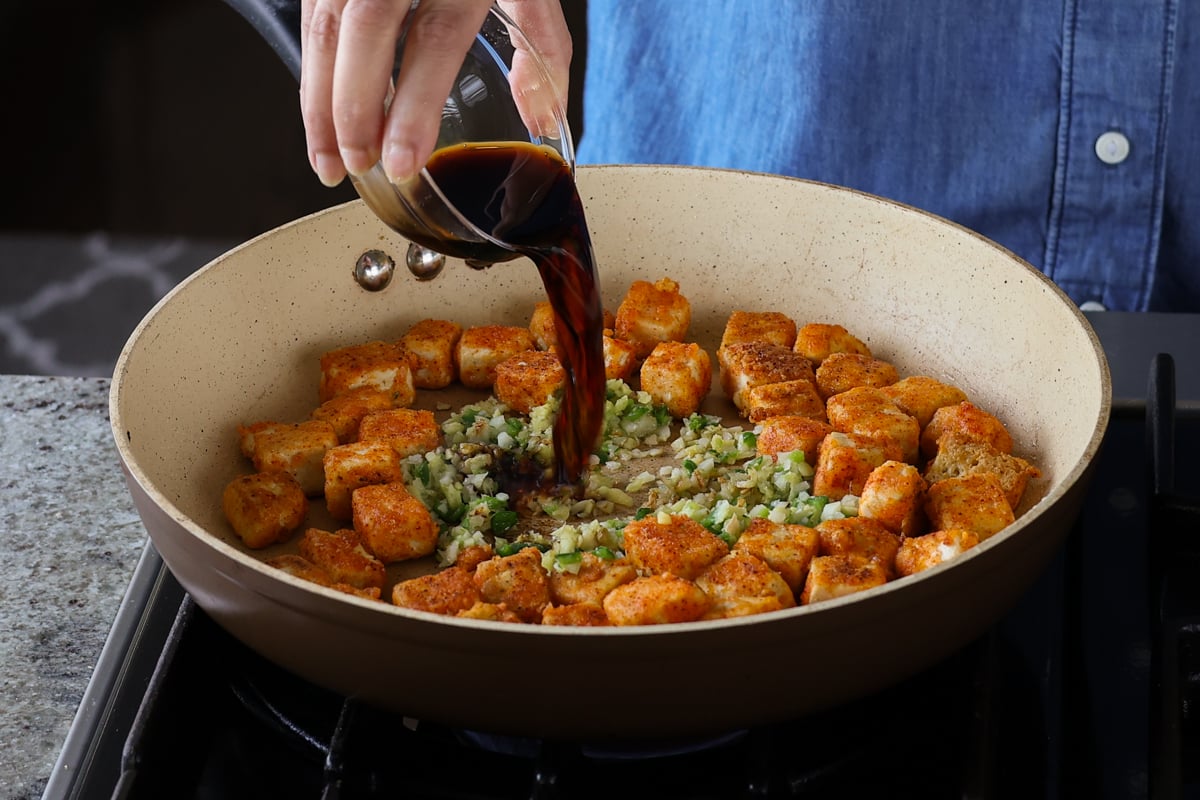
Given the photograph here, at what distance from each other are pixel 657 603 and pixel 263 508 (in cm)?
43

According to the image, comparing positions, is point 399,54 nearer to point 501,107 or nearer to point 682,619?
point 501,107

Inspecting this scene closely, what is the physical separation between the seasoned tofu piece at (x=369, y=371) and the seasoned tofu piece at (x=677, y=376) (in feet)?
0.90

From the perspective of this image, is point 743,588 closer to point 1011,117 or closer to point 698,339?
point 698,339

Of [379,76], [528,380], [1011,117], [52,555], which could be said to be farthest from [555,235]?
[1011,117]

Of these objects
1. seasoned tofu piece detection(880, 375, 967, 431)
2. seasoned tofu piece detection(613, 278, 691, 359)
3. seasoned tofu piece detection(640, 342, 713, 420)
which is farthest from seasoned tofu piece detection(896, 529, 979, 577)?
seasoned tofu piece detection(613, 278, 691, 359)

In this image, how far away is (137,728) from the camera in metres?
0.94

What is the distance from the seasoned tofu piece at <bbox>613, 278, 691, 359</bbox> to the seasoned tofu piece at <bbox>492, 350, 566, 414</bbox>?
0.34 ft

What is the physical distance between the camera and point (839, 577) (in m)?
1.10

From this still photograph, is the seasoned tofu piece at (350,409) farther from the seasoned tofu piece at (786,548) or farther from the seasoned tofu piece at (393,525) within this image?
the seasoned tofu piece at (786,548)

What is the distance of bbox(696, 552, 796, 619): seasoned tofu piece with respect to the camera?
42.2 inches

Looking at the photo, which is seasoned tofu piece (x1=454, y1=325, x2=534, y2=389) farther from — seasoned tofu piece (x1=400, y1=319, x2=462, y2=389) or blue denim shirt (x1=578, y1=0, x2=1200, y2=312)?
blue denim shirt (x1=578, y1=0, x2=1200, y2=312)

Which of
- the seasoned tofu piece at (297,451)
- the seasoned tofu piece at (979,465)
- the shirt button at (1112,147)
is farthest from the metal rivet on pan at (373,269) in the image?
the shirt button at (1112,147)

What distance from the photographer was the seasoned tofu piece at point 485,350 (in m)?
1.51

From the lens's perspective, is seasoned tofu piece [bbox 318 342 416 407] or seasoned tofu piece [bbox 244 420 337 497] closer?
seasoned tofu piece [bbox 244 420 337 497]
